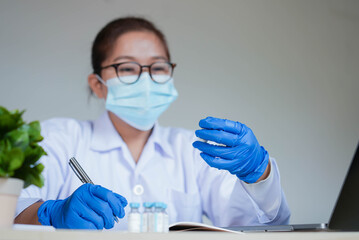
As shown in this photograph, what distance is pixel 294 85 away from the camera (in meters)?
2.64

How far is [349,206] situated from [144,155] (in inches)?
35.3

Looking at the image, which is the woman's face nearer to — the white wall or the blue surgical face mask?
the blue surgical face mask

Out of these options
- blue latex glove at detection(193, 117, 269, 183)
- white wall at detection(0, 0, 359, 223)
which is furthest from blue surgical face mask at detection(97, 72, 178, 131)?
white wall at detection(0, 0, 359, 223)

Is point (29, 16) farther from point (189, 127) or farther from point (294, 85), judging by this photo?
point (294, 85)

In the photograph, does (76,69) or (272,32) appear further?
(272,32)

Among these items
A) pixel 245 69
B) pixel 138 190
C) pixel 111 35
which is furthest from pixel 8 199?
pixel 245 69

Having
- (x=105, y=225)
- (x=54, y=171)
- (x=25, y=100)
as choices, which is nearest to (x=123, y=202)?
(x=105, y=225)

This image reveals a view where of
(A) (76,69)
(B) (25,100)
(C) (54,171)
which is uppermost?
(A) (76,69)

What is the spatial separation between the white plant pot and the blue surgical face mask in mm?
1081

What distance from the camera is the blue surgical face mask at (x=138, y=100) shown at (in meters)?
1.62

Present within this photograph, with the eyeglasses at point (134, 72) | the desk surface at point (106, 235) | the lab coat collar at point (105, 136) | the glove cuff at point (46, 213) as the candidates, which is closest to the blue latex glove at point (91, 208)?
the glove cuff at point (46, 213)

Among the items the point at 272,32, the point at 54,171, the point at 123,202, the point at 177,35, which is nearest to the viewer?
the point at 123,202

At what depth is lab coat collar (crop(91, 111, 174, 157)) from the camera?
1.61 metres

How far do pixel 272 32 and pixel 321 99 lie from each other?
1.78 ft
